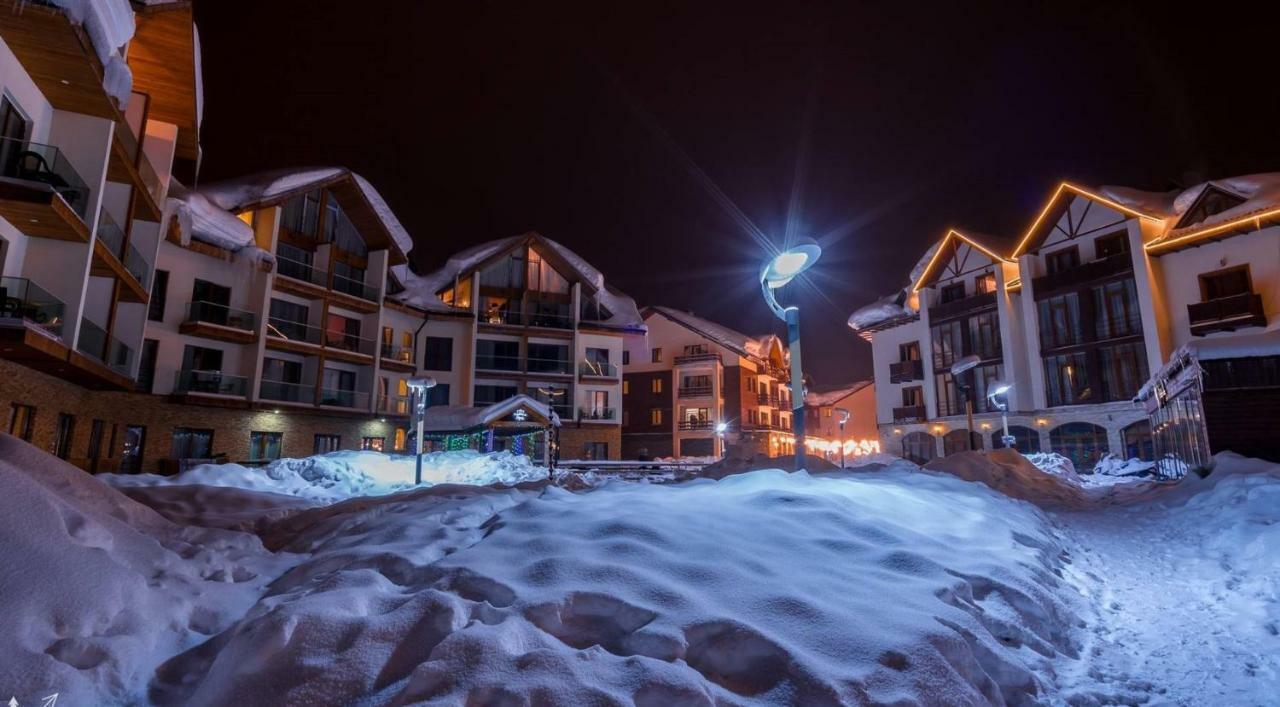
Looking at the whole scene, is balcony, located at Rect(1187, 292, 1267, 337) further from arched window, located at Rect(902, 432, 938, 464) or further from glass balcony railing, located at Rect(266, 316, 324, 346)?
glass balcony railing, located at Rect(266, 316, 324, 346)

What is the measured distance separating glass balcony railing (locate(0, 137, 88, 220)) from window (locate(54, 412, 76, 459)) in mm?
6762

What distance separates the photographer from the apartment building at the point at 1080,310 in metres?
28.7

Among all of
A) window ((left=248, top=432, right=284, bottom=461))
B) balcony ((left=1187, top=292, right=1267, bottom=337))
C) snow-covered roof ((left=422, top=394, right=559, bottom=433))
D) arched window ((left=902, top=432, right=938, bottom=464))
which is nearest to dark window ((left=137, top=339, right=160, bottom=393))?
window ((left=248, top=432, right=284, bottom=461))

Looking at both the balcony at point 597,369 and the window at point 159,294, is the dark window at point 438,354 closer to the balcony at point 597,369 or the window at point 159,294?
the balcony at point 597,369

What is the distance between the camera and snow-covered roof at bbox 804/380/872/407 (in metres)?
65.6

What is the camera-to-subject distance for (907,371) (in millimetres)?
44188

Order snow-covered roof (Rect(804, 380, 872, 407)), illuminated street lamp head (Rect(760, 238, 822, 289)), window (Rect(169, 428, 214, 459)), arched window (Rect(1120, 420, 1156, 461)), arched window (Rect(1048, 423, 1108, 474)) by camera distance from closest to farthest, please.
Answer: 1. illuminated street lamp head (Rect(760, 238, 822, 289))
2. window (Rect(169, 428, 214, 459))
3. arched window (Rect(1120, 420, 1156, 461))
4. arched window (Rect(1048, 423, 1108, 474))
5. snow-covered roof (Rect(804, 380, 872, 407))

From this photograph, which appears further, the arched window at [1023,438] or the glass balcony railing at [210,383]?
the arched window at [1023,438]

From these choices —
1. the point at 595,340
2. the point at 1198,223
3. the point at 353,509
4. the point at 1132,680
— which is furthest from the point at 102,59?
the point at 1198,223

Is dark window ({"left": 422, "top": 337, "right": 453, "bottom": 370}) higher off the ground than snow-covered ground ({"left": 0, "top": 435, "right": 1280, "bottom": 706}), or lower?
higher

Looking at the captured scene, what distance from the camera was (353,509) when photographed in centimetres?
885

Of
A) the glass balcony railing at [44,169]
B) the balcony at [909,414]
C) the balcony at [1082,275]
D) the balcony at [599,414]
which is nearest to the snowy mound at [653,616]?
the glass balcony railing at [44,169]

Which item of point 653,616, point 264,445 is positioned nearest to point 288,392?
point 264,445

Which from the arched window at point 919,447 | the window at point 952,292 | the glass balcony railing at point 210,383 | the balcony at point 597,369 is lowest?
the arched window at point 919,447
